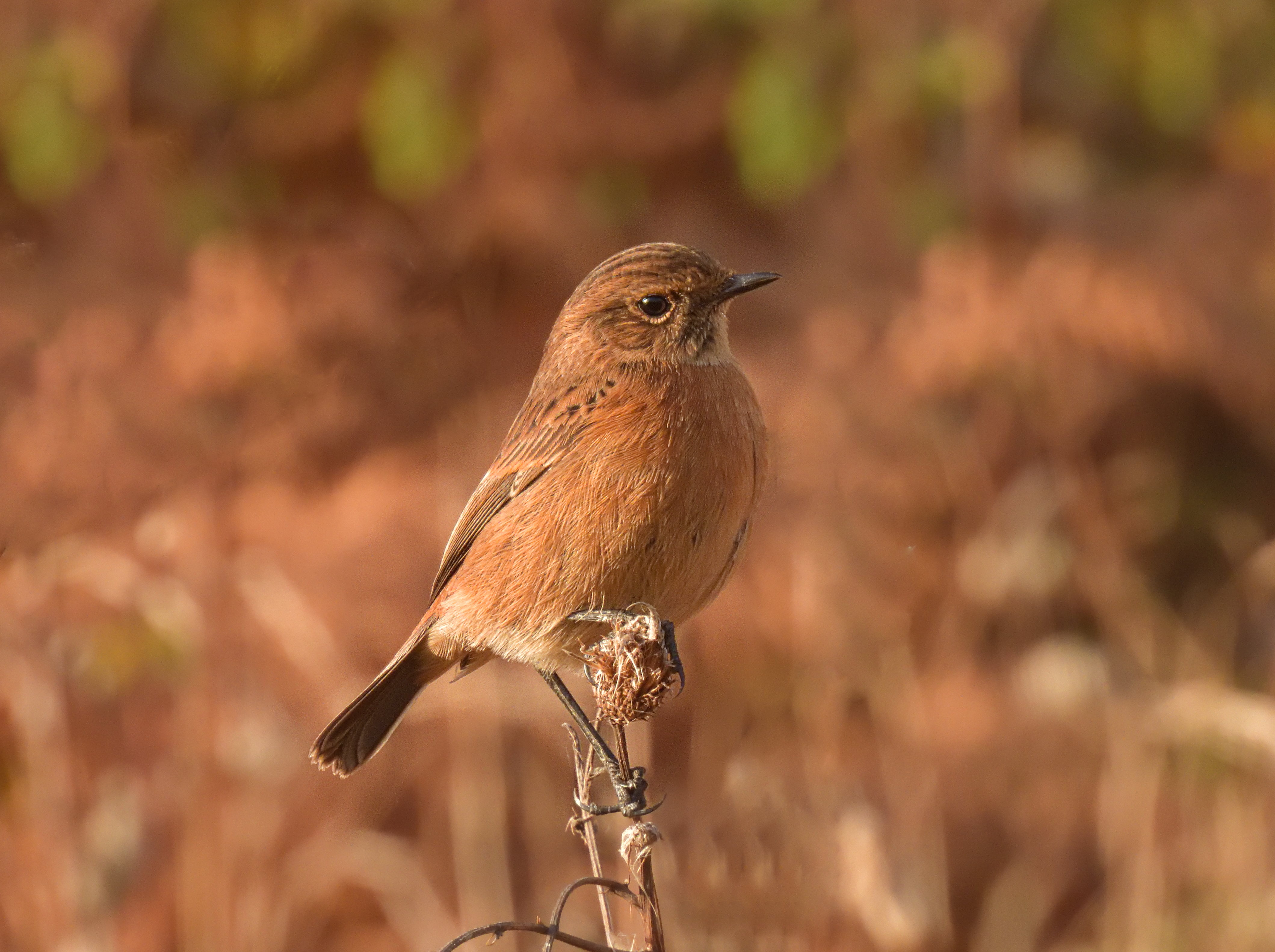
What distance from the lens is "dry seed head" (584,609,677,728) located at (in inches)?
129

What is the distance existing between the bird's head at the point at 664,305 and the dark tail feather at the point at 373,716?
111 centimetres

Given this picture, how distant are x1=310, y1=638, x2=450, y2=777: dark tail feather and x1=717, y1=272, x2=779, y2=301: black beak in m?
1.39

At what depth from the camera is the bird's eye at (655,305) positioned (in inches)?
165

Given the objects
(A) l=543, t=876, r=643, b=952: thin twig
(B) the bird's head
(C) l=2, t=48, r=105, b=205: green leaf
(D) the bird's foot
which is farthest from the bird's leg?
(C) l=2, t=48, r=105, b=205: green leaf

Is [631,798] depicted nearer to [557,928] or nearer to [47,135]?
[557,928]

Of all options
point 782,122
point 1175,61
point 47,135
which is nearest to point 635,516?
point 782,122

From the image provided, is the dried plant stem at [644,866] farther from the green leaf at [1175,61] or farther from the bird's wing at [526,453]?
the green leaf at [1175,61]

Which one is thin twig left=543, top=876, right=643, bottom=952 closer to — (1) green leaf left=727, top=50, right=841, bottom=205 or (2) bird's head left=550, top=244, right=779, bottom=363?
(2) bird's head left=550, top=244, right=779, bottom=363

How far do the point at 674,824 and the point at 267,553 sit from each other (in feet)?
8.13

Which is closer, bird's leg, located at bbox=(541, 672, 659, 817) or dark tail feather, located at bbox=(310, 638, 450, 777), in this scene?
bird's leg, located at bbox=(541, 672, 659, 817)

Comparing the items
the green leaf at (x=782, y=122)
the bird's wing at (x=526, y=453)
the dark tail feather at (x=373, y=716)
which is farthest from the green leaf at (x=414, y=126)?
the dark tail feather at (x=373, y=716)

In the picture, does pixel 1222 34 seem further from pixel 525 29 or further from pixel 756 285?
pixel 756 285

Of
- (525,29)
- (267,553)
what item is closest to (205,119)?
(525,29)

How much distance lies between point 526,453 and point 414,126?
13.0 feet
